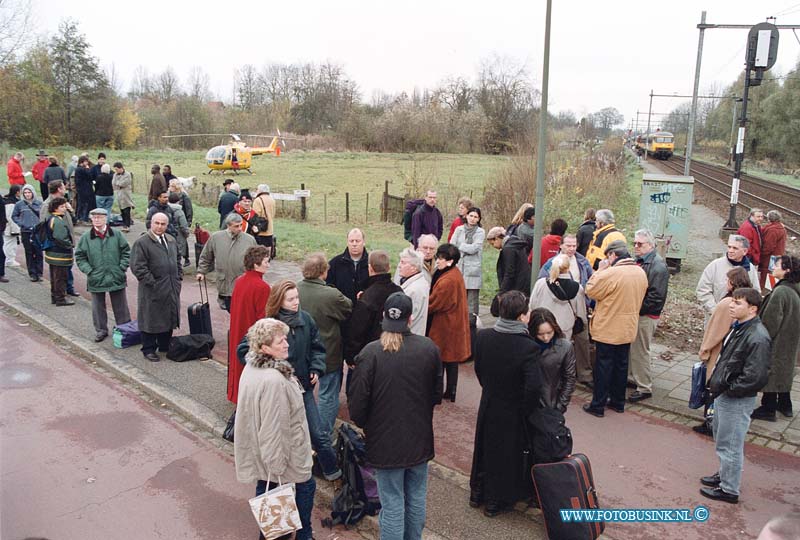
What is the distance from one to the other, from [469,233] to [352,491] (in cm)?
461

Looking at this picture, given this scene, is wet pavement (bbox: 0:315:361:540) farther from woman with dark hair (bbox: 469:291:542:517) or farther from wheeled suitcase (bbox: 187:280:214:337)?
wheeled suitcase (bbox: 187:280:214:337)

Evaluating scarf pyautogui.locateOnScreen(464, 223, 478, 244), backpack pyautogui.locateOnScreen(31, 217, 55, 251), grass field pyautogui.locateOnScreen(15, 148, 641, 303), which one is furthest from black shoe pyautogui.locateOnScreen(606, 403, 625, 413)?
backpack pyautogui.locateOnScreen(31, 217, 55, 251)

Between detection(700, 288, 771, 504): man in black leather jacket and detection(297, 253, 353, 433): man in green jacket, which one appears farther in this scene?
detection(297, 253, 353, 433): man in green jacket

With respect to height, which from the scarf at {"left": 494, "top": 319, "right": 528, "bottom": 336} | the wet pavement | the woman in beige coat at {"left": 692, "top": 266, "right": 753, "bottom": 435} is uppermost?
the scarf at {"left": 494, "top": 319, "right": 528, "bottom": 336}

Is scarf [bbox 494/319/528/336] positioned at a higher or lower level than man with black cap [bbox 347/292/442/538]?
higher

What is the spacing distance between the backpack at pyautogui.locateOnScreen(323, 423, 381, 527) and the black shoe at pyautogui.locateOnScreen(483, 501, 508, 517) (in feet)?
2.76

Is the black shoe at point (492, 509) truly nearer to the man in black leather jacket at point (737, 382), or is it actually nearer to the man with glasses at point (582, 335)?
the man in black leather jacket at point (737, 382)

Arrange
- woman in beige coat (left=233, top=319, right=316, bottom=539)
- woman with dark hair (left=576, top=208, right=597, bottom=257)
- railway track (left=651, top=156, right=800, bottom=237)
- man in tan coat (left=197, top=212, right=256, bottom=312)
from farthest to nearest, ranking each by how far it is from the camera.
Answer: railway track (left=651, top=156, right=800, bottom=237) → woman with dark hair (left=576, top=208, right=597, bottom=257) → man in tan coat (left=197, top=212, right=256, bottom=312) → woman in beige coat (left=233, top=319, right=316, bottom=539)

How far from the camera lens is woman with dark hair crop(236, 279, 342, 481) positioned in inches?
186

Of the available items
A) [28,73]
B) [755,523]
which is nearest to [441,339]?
[755,523]

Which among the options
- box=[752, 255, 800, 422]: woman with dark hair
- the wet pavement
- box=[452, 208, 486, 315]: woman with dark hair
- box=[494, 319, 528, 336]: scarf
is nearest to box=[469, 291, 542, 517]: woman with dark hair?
box=[494, 319, 528, 336]: scarf

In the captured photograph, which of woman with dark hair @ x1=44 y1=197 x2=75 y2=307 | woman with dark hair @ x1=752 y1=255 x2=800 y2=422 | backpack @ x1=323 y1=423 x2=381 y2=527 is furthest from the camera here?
woman with dark hair @ x1=44 y1=197 x2=75 y2=307

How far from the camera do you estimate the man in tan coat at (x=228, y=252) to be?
7.76 meters

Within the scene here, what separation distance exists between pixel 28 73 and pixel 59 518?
61.6m
